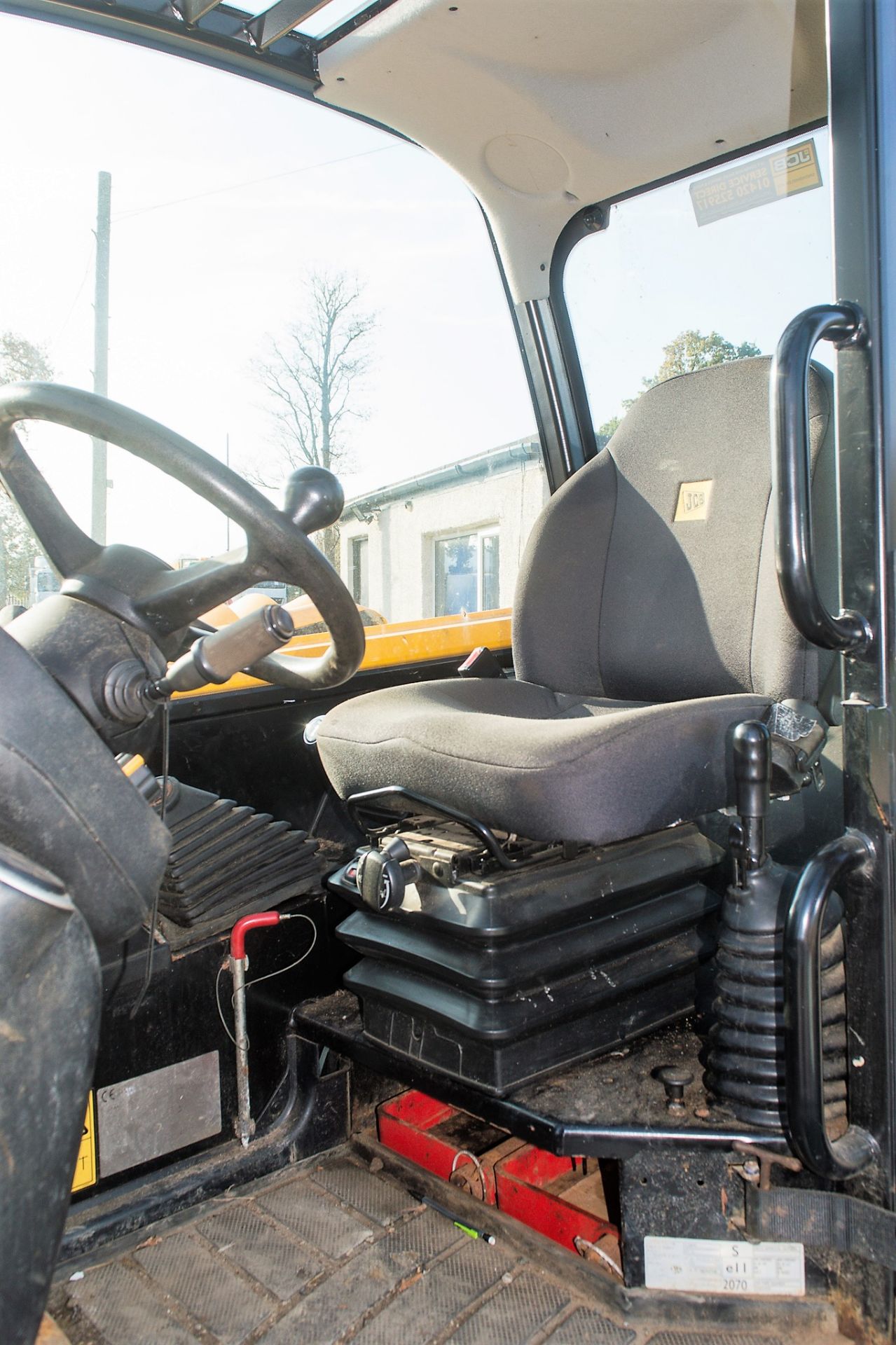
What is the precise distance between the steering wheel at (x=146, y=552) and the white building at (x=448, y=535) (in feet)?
3.38

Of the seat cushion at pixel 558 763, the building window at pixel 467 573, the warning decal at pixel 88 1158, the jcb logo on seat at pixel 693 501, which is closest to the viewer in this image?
the seat cushion at pixel 558 763

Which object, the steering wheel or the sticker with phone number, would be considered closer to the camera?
the steering wheel

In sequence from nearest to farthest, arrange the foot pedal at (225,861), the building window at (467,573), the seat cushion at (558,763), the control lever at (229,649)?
1. the control lever at (229,649)
2. the seat cushion at (558,763)
3. the foot pedal at (225,861)
4. the building window at (467,573)

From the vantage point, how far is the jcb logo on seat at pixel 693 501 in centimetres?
175

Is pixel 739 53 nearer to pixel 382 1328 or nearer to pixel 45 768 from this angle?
pixel 45 768

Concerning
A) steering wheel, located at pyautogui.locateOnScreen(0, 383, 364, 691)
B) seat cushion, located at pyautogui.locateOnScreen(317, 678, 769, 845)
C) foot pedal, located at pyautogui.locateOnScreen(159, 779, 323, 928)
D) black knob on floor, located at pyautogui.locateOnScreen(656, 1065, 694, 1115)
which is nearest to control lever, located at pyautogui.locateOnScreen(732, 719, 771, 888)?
seat cushion, located at pyautogui.locateOnScreen(317, 678, 769, 845)

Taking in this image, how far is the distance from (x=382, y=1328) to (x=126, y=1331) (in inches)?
12.3

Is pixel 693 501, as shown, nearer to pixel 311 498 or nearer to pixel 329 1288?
pixel 311 498

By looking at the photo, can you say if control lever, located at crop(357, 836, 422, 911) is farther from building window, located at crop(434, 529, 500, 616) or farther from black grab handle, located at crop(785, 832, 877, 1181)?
building window, located at crop(434, 529, 500, 616)

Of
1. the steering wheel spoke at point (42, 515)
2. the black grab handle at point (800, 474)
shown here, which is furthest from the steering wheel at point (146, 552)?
the black grab handle at point (800, 474)

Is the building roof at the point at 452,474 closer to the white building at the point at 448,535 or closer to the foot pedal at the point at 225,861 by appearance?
the white building at the point at 448,535

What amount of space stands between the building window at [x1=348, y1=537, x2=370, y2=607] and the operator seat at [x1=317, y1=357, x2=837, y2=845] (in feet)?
1.02

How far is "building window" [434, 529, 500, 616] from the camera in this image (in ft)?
6.89

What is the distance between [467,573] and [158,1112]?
3.94 feet
